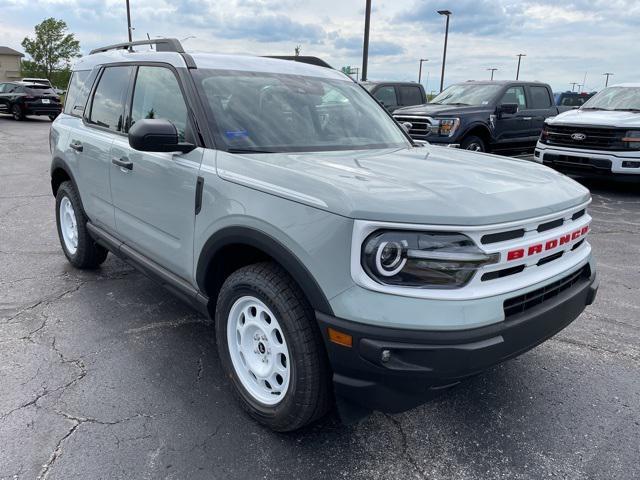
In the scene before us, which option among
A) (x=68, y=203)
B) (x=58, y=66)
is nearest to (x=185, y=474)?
(x=68, y=203)

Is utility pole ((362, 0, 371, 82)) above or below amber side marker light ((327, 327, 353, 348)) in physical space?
above

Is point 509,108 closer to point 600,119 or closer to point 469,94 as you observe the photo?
point 469,94

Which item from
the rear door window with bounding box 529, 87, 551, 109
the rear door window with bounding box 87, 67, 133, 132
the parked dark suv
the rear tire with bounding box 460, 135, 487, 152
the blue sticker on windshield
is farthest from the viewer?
the parked dark suv

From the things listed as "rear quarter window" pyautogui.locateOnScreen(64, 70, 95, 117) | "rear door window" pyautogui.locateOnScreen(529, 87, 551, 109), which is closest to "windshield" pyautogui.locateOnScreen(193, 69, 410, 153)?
"rear quarter window" pyautogui.locateOnScreen(64, 70, 95, 117)

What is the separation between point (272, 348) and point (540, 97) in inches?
456

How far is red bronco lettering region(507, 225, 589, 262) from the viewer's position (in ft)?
7.36

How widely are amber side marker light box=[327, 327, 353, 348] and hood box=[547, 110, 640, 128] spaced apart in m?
8.24

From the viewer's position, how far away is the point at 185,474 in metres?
2.37

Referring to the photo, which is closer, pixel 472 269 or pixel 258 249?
pixel 472 269

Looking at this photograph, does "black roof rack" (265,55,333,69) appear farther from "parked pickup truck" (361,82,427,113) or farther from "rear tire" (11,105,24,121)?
"rear tire" (11,105,24,121)

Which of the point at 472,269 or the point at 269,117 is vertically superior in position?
the point at 269,117

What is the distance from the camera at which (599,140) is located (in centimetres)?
878

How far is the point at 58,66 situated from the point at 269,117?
77.6 metres

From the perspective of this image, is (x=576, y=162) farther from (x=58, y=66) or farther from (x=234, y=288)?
(x=58, y=66)
